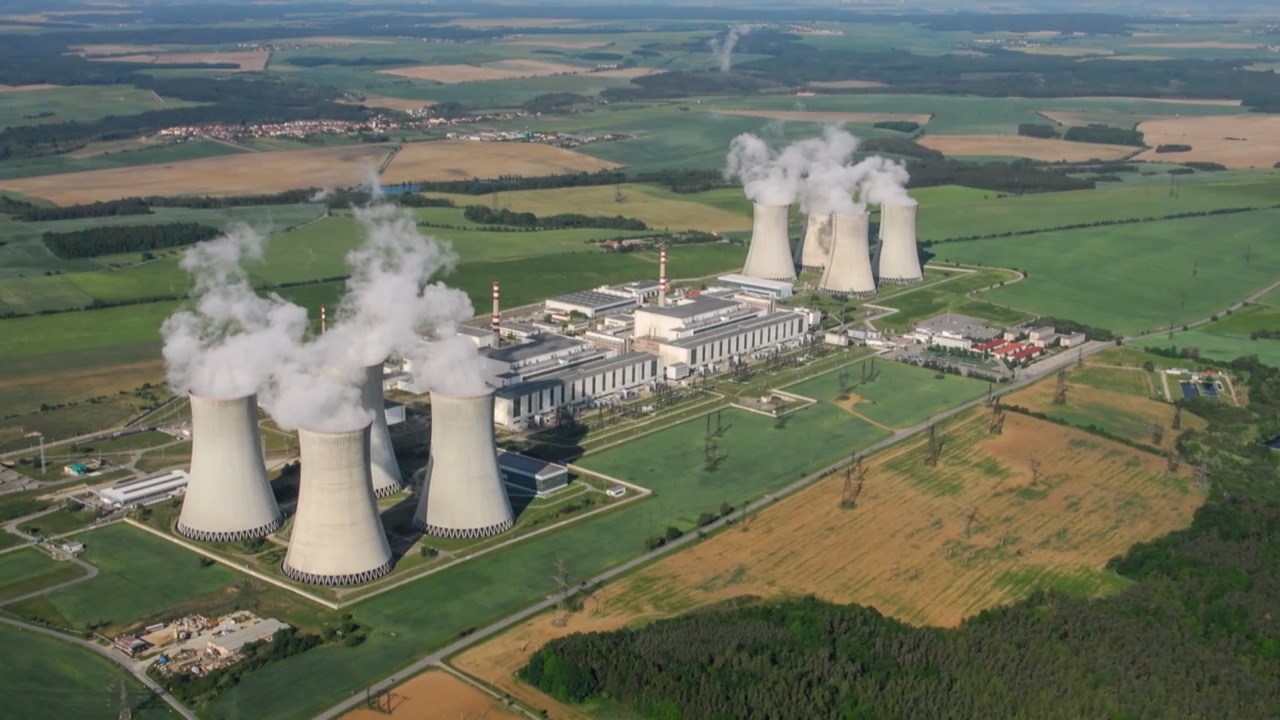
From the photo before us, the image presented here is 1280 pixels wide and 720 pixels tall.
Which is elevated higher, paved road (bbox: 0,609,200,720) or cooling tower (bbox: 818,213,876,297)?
cooling tower (bbox: 818,213,876,297)

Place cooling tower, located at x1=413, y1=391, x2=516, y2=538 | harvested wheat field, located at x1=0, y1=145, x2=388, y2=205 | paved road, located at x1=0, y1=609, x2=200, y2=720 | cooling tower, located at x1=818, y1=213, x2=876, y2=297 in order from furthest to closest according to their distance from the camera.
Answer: harvested wheat field, located at x1=0, y1=145, x2=388, y2=205 → cooling tower, located at x1=818, y1=213, x2=876, y2=297 → cooling tower, located at x1=413, y1=391, x2=516, y2=538 → paved road, located at x1=0, y1=609, x2=200, y2=720

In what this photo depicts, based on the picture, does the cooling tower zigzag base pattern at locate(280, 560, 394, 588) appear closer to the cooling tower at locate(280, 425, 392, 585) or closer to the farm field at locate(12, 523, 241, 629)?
the cooling tower at locate(280, 425, 392, 585)

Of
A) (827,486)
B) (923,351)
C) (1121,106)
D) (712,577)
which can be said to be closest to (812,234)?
(923,351)

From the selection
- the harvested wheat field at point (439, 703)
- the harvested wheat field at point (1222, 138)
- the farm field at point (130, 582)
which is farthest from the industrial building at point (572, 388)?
the harvested wheat field at point (1222, 138)

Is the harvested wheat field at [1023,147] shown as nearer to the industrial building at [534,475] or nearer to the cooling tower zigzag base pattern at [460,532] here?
the industrial building at [534,475]

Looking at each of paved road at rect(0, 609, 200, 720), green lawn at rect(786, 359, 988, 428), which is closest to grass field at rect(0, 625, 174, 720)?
paved road at rect(0, 609, 200, 720)

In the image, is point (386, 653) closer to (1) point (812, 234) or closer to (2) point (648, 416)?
(2) point (648, 416)
